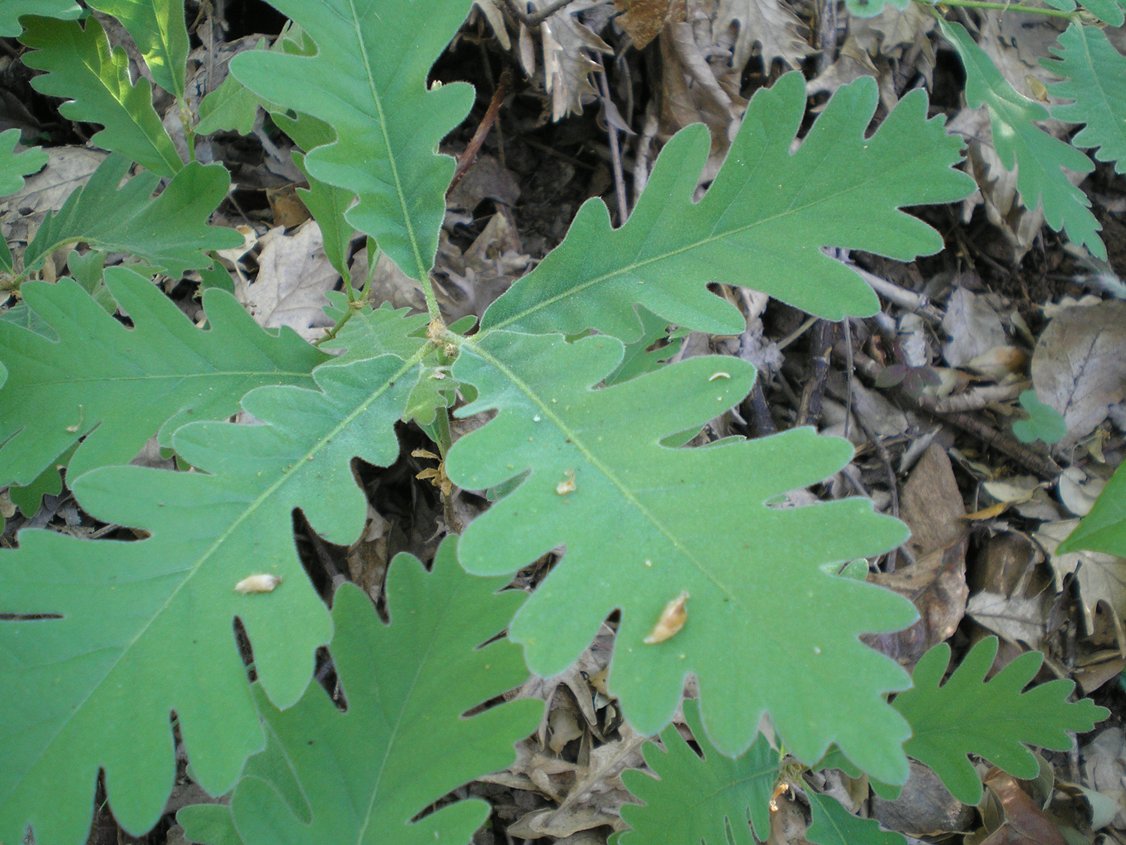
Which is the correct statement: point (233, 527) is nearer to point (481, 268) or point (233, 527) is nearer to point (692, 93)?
point (481, 268)

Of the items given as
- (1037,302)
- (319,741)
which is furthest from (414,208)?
(1037,302)

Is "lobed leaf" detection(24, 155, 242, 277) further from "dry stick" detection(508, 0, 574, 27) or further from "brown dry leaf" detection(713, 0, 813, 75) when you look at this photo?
"brown dry leaf" detection(713, 0, 813, 75)

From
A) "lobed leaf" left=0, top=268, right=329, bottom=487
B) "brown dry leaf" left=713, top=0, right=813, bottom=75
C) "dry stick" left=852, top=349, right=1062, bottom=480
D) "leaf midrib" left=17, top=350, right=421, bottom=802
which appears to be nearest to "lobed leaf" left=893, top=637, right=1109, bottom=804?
"dry stick" left=852, top=349, right=1062, bottom=480

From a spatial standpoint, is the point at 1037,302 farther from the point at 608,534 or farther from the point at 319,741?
the point at 319,741

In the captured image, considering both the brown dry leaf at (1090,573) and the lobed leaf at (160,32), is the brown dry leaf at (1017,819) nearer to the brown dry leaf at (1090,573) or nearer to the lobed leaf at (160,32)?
the brown dry leaf at (1090,573)

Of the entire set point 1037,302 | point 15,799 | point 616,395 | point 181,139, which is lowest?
point 1037,302

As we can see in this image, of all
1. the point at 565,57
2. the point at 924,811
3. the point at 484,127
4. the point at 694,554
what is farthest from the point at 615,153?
the point at 924,811
